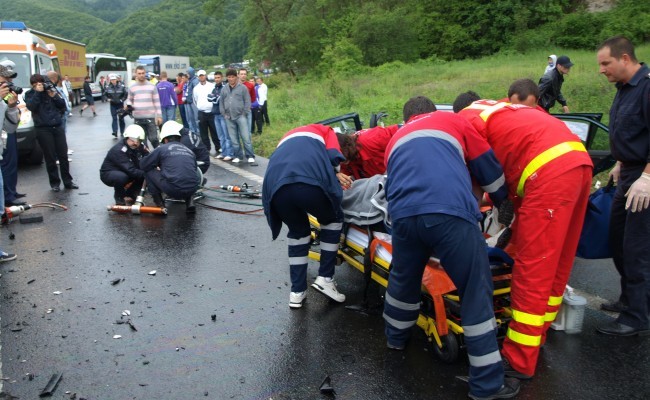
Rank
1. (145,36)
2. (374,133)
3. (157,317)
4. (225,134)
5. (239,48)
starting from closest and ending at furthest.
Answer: (157,317), (374,133), (225,134), (239,48), (145,36)

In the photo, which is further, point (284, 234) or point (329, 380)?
point (284, 234)

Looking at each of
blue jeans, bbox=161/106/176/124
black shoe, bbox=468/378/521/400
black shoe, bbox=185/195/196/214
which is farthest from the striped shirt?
black shoe, bbox=468/378/521/400

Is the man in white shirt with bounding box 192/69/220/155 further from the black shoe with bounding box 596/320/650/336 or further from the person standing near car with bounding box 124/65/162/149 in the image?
the black shoe with bounding box 596/320/650/336

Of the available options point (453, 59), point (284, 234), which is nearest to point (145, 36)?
point (453, 59)

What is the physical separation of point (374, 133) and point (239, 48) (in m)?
83.9

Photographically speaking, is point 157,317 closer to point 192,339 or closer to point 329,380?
point 192,339

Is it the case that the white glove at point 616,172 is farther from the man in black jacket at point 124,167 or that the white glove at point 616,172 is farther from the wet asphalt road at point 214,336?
the man in black jacket at point 124,167

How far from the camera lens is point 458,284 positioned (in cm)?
329

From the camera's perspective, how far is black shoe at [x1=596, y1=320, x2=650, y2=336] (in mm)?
4082

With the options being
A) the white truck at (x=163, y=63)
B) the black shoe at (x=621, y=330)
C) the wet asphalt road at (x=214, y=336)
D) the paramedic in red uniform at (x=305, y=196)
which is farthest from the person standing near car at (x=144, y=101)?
the white truck at (x=163, y=63)

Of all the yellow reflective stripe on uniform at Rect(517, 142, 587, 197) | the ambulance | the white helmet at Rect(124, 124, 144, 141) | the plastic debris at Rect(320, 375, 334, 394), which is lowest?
the plastic debris at Rect(320, 375, 334, 394)

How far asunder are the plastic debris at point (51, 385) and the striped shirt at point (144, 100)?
923 cm

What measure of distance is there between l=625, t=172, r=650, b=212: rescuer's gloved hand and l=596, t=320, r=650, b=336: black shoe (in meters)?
0.90

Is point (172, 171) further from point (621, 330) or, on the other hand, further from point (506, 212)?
point (621, 330)
